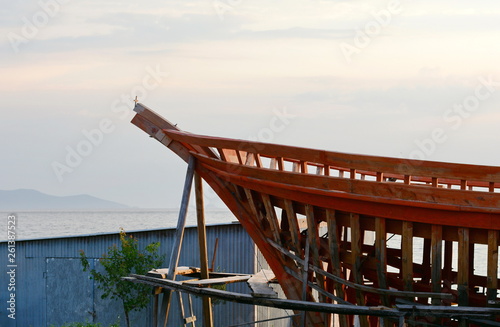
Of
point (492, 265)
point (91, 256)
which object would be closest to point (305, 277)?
point (492, 265)

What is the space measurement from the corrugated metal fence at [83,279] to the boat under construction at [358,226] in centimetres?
721

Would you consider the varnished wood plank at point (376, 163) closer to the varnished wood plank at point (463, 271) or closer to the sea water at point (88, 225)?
the varnished wood plank at point (463, 271)

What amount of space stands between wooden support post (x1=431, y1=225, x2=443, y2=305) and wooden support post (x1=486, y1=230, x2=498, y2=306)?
1.85 feet

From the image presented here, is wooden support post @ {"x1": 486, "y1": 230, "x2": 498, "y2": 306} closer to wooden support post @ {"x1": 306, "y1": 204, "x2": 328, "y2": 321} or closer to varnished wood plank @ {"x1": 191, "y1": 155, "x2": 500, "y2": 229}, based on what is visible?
varnished wood plank @ {"x1": 191, "y1": 155, "x2": 500, "y2": 229}

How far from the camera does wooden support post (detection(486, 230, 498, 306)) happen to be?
8477 mm

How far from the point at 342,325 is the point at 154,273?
3.31 metres

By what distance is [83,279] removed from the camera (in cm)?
2050

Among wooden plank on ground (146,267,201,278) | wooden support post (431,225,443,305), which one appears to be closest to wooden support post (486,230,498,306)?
wooden support post (431,225,443,305)

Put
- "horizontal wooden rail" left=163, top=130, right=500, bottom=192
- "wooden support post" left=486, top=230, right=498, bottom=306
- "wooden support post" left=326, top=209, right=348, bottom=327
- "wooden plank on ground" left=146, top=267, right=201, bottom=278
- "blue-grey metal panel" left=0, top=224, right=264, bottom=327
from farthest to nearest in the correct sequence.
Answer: "blue-grey metal panel" left=0, top=224, right=264, bottom=327 → "wooden plank on ground" left=146, top=267, right=201, bottom=278 → "wooden support post" left=326, top=209, right=348, bottom=327 → "horizontal wooden rail" left=163, top=130, right=500, bottom=192 → "wooden support post" left=486, top=230, right=498, bottom=306

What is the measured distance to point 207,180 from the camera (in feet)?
39.1

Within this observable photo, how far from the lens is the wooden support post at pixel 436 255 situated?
28.9 feet

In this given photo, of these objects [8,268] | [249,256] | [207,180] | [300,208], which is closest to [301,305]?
[300,208]

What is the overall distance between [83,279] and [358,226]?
12652 millimetres

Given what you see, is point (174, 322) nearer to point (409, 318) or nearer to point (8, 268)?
point (8, 268)
